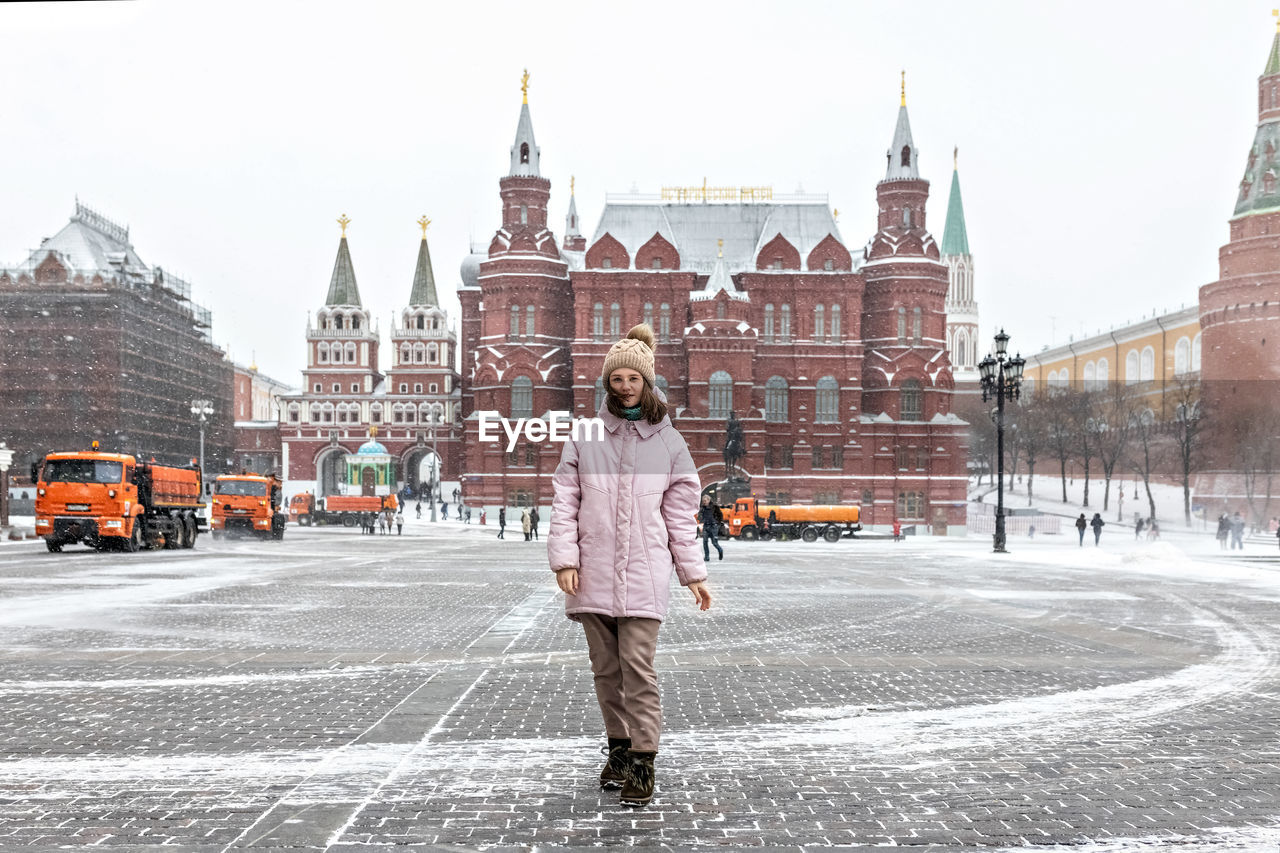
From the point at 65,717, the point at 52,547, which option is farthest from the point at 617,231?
the point at 65,717

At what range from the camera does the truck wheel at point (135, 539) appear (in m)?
27.3

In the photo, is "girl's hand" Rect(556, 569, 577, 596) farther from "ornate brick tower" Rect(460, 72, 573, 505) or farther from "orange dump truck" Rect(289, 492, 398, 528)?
"ornate brick tower" Rect(460, 72, 573, 505)

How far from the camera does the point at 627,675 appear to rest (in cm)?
502

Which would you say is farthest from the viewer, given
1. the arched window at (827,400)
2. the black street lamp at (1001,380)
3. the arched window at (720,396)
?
the arched window at (827,400)

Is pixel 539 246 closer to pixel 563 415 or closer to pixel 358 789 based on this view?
pixel 563 415

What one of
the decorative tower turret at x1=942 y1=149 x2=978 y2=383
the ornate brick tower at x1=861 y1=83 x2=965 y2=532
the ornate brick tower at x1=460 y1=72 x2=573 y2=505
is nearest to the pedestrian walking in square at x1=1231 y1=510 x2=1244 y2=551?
the ornate brick tower at x1=861 y1=83 x2=965 y2=532

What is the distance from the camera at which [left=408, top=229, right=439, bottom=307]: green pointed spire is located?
88.3 metres

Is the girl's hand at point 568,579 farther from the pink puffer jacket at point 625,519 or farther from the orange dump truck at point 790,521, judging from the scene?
the orange dump truck at point 790,521

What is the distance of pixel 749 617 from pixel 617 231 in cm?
5442

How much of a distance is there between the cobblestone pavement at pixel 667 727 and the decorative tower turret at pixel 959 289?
112 metres

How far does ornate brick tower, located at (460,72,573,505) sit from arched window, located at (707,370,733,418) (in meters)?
8.33

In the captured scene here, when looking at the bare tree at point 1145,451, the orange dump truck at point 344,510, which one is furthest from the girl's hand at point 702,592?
the orange dump truck at point 344,510

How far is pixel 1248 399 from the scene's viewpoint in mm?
37250

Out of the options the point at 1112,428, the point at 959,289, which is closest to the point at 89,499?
the point at 1112,428
